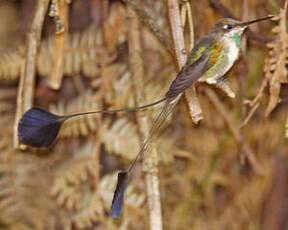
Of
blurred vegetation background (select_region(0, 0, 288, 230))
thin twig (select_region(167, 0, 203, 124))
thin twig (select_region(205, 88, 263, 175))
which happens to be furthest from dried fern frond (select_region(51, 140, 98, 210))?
thin twig (select_region(167, 0, 203, 124))

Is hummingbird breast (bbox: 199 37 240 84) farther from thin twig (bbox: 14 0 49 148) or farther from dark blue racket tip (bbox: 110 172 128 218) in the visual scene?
thin twig (bbox: 14 0 49 148)

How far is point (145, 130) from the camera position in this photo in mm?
1340

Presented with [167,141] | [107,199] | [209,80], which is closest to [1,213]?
[107,199]

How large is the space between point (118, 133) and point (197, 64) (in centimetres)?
67

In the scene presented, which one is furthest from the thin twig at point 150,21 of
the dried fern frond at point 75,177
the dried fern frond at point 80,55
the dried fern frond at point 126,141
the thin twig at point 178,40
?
the dried fern frond at point 75,177

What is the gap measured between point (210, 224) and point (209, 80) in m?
0.92

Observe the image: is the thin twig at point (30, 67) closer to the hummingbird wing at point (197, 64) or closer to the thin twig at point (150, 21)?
the thin twig at point (150, 21)

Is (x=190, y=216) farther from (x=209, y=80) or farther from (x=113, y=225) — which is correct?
(x=209, y=80)

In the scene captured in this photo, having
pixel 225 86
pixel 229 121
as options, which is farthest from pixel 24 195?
pixel 225 86

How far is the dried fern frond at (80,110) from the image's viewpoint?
1604 millimetres

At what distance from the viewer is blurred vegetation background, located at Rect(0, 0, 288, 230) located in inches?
62.1

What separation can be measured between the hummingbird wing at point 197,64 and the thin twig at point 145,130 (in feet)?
1.06

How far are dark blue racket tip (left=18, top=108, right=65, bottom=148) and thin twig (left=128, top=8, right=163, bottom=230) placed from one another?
299 millimetres

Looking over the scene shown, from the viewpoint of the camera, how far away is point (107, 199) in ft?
5.13
